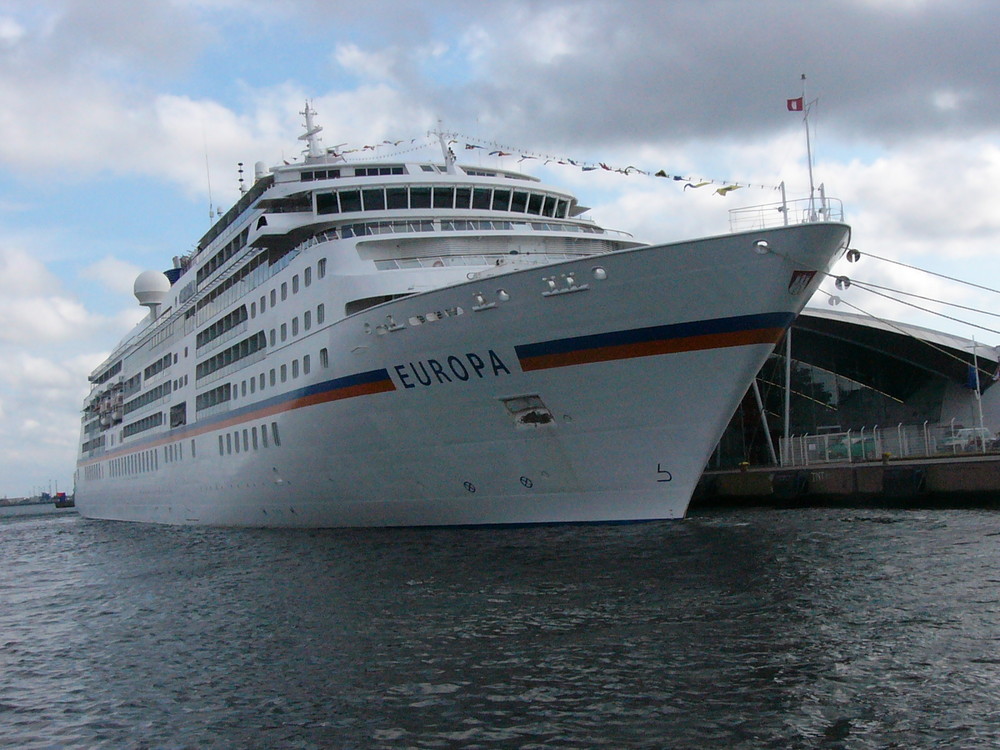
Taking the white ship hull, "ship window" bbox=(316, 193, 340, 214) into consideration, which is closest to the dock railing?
the white ship hull

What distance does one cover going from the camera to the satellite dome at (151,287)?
172ft

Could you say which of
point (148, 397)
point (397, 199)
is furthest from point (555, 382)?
point (148, 397)

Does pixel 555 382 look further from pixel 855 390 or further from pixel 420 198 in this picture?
pixel 855 390

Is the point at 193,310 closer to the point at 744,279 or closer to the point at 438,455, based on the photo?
Result: the point at 438,455

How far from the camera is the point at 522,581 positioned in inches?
625

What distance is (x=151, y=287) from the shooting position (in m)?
52.5

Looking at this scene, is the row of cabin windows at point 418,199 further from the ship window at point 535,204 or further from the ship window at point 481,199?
the ship window at point 535,204

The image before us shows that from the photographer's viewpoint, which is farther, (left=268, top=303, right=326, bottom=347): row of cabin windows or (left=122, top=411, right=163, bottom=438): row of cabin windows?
(left=122, top=411, right=163, bottom=438): row of cabin windows

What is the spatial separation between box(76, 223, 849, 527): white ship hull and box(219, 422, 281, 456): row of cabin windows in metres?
2.54

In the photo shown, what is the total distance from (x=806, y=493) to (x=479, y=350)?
16.2 m

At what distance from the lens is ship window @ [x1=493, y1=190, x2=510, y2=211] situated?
26.9 metres

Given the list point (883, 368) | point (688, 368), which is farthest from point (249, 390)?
point (883, 368)

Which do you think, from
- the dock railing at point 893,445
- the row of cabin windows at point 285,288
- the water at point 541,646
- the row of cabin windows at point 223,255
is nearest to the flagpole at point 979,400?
the dock railing at point 893,445

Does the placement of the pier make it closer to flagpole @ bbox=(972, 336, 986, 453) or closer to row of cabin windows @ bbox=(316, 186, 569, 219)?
flagpole @ bbox=(972, 336, 986, 453)
